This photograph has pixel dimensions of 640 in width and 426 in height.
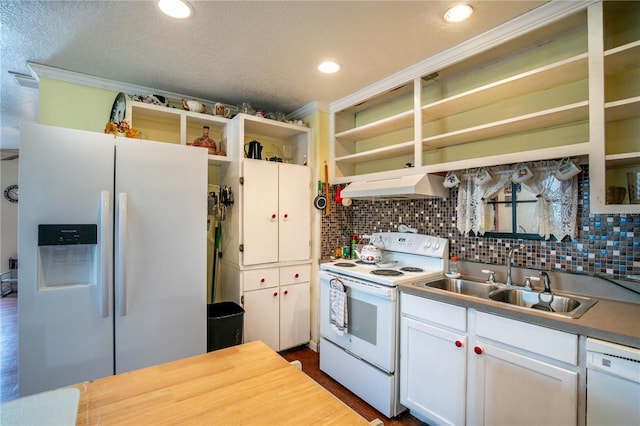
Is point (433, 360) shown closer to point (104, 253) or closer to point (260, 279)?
point (260, 279)

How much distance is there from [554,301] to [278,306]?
206 cm

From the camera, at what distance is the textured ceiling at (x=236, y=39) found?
155 centimetres

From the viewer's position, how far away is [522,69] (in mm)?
1878

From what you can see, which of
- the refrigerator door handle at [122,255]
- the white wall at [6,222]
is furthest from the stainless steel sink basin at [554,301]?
the white wall at [6,222]

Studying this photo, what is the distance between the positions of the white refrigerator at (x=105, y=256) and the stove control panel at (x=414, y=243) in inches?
61.0

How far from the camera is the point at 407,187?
2078 millimetres

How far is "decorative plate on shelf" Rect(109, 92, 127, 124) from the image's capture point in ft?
7.36

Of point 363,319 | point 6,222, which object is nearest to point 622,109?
point 363,319

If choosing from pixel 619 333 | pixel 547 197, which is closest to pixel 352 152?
pixel 547 197

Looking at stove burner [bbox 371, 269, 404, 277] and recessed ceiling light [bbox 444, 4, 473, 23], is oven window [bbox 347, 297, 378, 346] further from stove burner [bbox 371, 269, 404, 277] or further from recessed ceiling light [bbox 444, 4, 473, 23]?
recessed ceiling light [bbox 444, 4, 473, 23]

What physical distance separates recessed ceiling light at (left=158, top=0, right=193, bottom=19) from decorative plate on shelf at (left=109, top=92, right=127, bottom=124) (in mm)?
979

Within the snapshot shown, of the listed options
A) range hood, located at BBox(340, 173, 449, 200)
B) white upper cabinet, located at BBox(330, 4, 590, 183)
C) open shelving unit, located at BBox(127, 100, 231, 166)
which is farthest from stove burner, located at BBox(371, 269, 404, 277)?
open shelving unit, located at BBox(127, 100, 231, 166)

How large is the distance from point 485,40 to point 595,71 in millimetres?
603

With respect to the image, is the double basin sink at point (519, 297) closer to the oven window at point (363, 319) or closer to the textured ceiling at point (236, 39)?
the oven window at point (363, 319)
